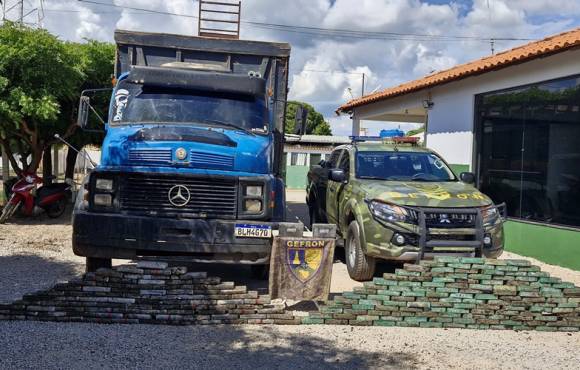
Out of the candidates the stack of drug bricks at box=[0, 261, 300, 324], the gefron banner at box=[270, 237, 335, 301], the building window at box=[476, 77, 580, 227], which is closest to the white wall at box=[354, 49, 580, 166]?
the building window at box=[476, 77, 580, 227]

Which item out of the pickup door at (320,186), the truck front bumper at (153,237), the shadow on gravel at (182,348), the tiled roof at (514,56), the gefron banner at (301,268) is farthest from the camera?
the pickup door at (320,186)

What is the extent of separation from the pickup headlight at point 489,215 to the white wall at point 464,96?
10.4 feet

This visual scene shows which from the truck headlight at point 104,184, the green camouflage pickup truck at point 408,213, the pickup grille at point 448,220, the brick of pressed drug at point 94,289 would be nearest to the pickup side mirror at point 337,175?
the green camouflage pickup truck at point 408,213

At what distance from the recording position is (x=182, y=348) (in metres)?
4.77

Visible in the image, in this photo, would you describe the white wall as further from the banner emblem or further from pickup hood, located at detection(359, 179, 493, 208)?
the banner emblem

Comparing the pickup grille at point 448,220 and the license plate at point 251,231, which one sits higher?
the pickup grille at point 448,220

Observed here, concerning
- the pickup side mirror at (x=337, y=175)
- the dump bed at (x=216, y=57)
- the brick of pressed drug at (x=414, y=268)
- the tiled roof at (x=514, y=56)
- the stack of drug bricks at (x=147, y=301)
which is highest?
the tiled roof at (x=514, y=56)

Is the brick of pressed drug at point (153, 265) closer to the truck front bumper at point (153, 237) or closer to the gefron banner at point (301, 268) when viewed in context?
the truck front bumper at point (153, 237)

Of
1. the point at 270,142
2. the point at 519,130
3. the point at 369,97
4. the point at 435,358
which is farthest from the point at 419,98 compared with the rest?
the point at 435,358

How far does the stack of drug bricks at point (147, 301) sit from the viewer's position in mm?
5285

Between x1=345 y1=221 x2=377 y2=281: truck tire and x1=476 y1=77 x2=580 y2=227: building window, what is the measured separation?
370 cm

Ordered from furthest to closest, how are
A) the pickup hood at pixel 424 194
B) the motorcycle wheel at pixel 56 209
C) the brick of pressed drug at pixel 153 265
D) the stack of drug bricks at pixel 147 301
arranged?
1. the motorcycle wheel at pixel 56 209
2. the pickup hood at pixel 424 194
3. the brick of pressed drug at pixel 153 265
4. the stack of drug bricks at pixel 147 301

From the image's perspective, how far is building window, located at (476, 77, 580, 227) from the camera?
29.8 ft

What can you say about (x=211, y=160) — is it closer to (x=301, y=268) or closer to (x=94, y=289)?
(x=301, y=268)
